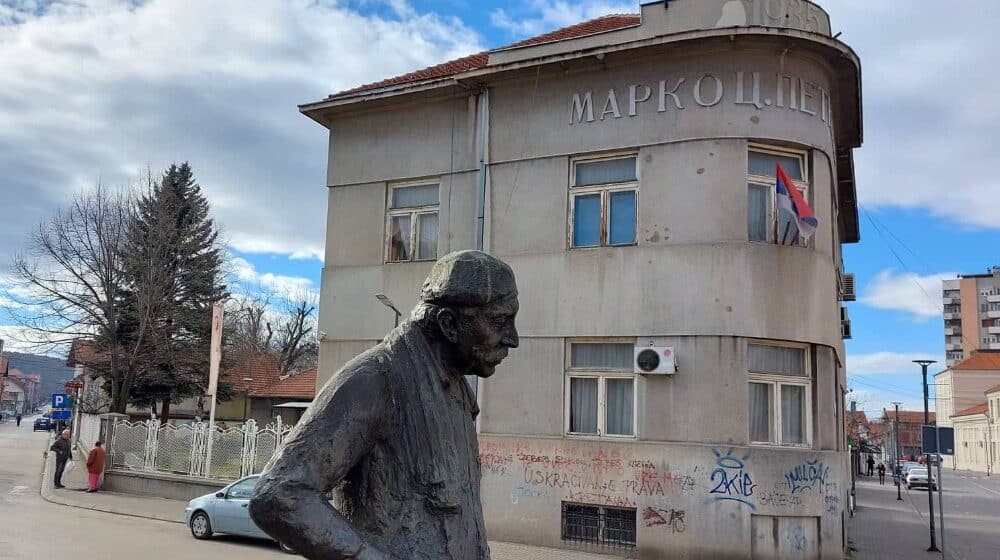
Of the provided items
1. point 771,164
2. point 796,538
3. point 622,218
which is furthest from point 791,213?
point 796,538

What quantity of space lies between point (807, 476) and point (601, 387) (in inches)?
146

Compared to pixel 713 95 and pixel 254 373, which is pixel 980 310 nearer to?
pixel 254 373

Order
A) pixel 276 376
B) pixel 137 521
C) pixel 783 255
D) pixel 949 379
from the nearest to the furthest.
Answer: pixel 783 255 < pixel 137 521 < pixel 276 376 < pixel 949 379

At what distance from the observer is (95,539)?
45.8 ft

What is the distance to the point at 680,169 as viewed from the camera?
14.1 metres

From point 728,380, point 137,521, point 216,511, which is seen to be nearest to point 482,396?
point 728,380

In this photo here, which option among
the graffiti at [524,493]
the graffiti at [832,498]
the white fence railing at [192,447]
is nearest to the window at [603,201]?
the graffiti at [524,493]

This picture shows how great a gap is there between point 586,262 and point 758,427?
415cm

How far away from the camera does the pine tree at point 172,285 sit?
29.9 m

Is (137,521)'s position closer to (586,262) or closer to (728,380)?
(586,262)

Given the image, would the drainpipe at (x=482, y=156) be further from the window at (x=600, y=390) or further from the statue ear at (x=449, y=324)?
the statue ear at (x=449, y=324)

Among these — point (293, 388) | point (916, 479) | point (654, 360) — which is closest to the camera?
point (654, 360)

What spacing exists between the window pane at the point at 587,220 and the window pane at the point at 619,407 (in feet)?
8.63

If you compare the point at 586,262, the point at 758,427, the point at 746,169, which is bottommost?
the point at 758,427
